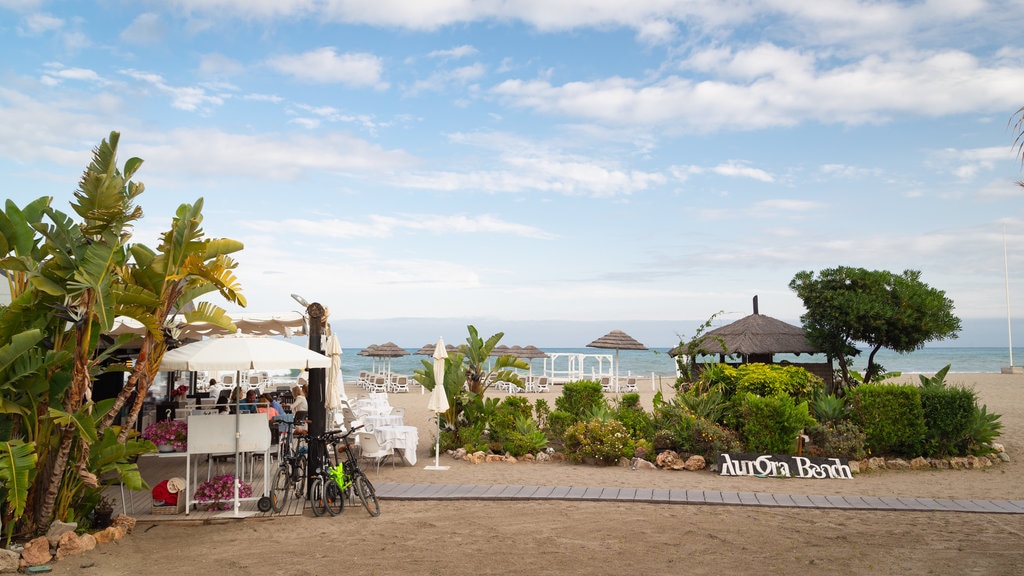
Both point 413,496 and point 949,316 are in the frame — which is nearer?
point 413,496

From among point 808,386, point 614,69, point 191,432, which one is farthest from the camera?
point 614,69

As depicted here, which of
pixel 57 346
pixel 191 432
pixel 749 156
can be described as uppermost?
pixel 749 156

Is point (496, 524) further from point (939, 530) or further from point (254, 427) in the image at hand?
point (939, 530)

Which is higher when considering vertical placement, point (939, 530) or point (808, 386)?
point (808, 386)

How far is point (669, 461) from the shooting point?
11484 mm

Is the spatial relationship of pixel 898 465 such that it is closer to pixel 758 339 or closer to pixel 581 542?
pixel 758 339

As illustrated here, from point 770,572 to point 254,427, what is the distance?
5.74 m

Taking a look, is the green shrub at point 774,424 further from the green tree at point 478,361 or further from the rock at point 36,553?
the rock at point 36,553

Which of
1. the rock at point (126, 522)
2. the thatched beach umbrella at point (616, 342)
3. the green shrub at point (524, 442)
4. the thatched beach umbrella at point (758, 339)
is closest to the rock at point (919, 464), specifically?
the thatched beach umbrella at point (758, 339)

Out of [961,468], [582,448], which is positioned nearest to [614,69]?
[582,448]

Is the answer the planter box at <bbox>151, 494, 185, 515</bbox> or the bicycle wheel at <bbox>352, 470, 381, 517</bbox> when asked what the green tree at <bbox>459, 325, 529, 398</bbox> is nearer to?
the bicycle wheel at <bbox>352, 470, 381, 517</bbox>

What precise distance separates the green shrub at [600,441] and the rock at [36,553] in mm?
7669

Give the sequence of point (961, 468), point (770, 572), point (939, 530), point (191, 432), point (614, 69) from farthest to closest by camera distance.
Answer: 1. point (614, 69)
2. point (961, 468)
3. point (191, 432)
4. point (939, 530)
5. point (770, 572)

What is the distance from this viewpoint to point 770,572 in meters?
6.26
